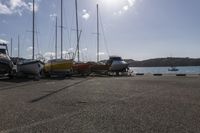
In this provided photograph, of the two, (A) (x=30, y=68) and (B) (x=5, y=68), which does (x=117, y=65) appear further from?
(B) (x=5, y=68)

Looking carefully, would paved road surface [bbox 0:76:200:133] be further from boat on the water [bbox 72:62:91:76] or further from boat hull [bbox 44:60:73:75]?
boat on the water [bbox 72:62:91:76]

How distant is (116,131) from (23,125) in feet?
7.42

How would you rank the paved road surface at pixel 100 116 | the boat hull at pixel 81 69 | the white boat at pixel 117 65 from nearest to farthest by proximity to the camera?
the paved road surface at pixel 100 116 < the boat hull at pixel 81 69 < the white boat at pixel 117 65

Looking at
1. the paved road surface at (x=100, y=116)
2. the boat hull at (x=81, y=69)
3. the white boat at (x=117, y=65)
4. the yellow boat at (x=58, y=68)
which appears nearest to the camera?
the paved road surface at (x=100, y=116)

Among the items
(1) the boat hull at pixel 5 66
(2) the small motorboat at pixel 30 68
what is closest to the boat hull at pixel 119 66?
(2) the small motorboat at pixel 30 68

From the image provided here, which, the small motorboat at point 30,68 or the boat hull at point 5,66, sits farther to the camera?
the small motorboat at point 30,68

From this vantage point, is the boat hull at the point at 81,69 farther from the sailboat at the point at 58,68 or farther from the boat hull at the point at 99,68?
the boat hull at the point at 99,68

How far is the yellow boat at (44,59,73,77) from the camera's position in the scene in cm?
3331

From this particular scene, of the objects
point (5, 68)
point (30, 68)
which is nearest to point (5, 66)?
point (5, 68)

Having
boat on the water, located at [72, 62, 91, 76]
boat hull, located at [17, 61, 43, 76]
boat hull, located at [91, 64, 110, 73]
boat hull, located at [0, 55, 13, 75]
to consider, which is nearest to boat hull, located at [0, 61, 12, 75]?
boat hull, located at [0, 55, 13, 75]

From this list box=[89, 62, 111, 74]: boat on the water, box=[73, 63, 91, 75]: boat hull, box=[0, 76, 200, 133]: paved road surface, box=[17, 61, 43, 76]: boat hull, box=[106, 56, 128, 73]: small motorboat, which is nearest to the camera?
box=[0, 76, 200, 133]: paved road surface

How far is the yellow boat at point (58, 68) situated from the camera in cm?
3331

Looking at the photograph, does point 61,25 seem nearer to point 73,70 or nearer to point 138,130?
point 73,70

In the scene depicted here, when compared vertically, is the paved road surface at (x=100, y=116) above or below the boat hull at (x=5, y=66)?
below
